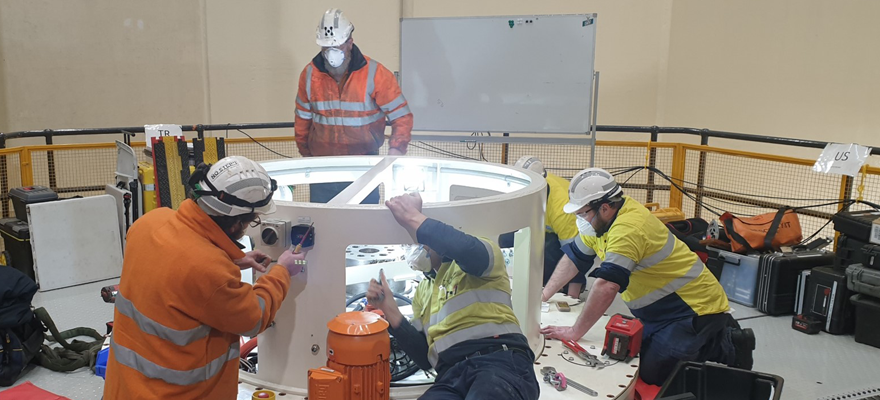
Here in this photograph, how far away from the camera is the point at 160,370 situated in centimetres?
222

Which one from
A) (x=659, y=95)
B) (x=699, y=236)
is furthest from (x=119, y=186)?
(x=659, y=95)

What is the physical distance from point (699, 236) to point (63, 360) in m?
4.34

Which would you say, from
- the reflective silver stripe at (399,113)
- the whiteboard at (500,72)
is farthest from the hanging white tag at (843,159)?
the reflective silver stripe at (399,113)

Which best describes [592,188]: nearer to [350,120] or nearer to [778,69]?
[350,120]

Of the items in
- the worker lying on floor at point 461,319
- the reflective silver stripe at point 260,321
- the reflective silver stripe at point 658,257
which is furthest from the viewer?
the reflective silver stripe at point 658,257

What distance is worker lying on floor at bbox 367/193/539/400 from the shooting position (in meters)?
2.54

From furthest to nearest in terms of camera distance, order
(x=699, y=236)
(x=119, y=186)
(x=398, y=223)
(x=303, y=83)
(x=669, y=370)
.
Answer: (x=699, y=236)
(x=119, y=186)
(x=303, y=83)
(x=669, y=370)
(x=398, y=223)

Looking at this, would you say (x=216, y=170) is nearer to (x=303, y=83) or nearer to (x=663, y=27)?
(x=303, y=83)

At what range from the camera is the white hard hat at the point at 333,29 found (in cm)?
430

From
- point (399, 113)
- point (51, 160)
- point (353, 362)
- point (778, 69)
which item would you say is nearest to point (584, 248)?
point (399, 113)

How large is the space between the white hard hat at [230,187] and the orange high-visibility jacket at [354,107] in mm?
2146

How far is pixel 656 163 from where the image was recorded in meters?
6.95

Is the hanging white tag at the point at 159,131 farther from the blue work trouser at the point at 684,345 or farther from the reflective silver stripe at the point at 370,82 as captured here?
the blue work trouser at the point at 684,345

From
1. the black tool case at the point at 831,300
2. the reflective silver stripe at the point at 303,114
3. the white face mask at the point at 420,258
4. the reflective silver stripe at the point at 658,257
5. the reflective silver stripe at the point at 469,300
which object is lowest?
the black tool case at the point at 831,300
